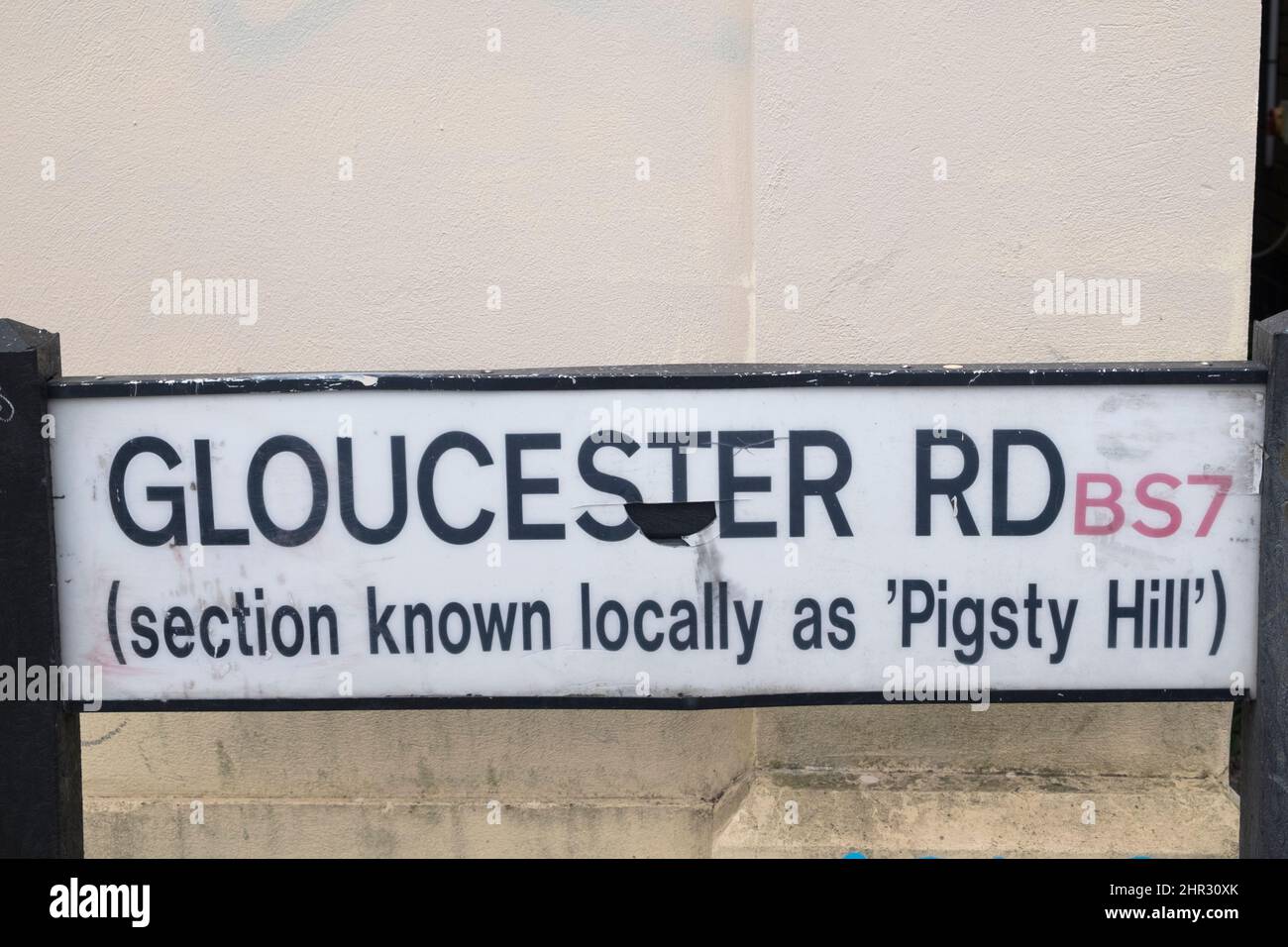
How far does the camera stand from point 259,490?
2582mm

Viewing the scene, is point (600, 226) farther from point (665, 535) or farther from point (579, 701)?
point (579, 701)

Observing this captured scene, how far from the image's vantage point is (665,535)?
2.59m

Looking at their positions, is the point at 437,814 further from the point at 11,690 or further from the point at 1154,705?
the point at 1154,705

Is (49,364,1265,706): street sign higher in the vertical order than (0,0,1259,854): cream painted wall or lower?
lower

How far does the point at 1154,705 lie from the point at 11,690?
2724 millimetres

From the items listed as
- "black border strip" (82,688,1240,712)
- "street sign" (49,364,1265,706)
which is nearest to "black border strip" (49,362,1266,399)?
"street sign" (49,364,1265,706)

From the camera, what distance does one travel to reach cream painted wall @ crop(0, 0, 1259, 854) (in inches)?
132

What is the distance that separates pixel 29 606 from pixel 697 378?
1.32 meters

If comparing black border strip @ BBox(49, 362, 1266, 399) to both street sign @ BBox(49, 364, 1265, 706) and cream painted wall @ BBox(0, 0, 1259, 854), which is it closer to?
street sign @ BBox(49, 364, 1265, 706)

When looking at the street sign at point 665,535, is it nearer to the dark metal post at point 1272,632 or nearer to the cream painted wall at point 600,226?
the dark metal post at point 1272,632

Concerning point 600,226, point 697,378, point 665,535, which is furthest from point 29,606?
point 600,226

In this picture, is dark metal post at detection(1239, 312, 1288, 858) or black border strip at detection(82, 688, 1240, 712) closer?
dark metal post at detection(1239, 312, 1288, 858)

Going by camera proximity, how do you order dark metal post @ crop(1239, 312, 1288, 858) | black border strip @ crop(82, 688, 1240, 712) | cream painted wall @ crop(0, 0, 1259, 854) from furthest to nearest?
cream painted wall @ crop(0, 0, 1259, 854) < black border strip @ crop(82, 688, 1240, 712) < dark metal post @ crop(1239, 312, 1288, 858)
